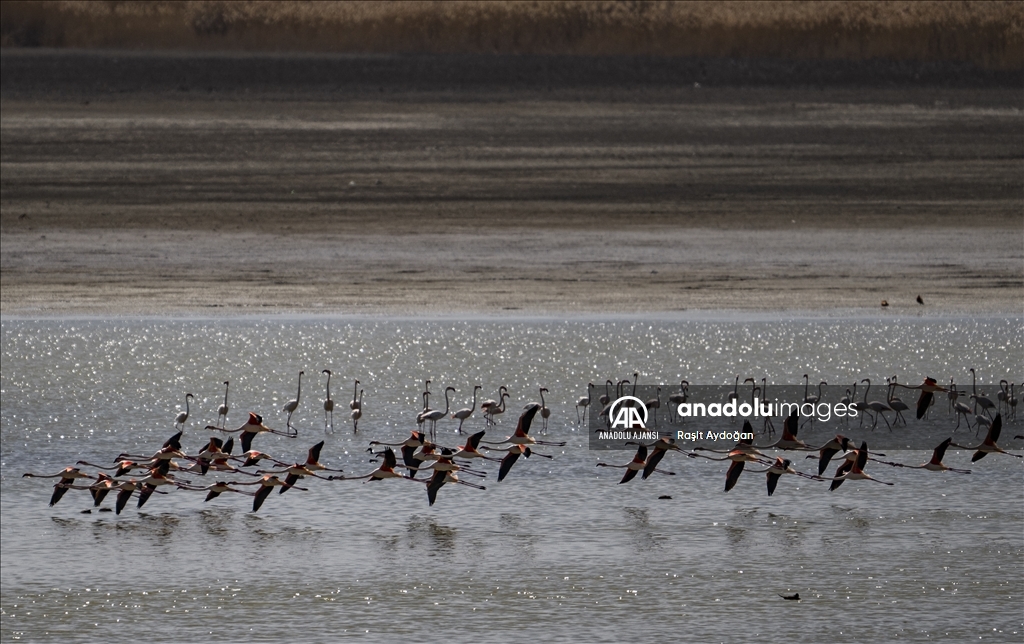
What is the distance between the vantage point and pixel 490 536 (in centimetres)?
747

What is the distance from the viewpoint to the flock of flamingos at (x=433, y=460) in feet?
→ 25.5

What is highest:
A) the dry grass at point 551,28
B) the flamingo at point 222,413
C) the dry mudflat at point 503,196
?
the dry grass at point 551,28

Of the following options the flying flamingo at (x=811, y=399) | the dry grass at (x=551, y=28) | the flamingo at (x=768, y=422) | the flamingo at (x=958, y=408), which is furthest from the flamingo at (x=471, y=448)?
the dry grass at (x=551, y=28)

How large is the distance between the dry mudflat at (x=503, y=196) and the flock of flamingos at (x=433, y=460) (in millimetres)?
4458

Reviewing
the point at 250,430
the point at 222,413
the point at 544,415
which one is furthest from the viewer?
the point at 222,413

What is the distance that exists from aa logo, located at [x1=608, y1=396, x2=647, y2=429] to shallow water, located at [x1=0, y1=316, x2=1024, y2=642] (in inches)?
10.2

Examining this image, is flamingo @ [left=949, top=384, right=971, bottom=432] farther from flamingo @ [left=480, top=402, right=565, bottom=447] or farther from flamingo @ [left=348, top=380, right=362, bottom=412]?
flamingo @ [left=348, top=380, right=362, bottom=412]

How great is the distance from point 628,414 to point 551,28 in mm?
19743

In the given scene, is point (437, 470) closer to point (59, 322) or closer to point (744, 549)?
point (744, 549)

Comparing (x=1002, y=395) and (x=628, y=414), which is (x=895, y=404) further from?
(x=628, y=414)

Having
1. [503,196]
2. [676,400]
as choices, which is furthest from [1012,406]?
[503,196]

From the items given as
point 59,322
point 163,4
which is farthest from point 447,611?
point 163,4

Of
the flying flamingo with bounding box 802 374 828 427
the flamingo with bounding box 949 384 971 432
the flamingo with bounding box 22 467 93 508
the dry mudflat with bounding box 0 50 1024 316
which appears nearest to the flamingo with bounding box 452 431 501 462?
the flamingo with bounding box 22 467 93 508

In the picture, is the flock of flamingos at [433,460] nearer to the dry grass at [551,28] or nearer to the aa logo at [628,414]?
the aa logo at [628,414]
